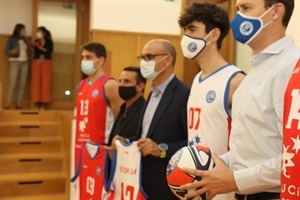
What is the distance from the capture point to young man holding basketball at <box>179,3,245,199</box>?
183 centimetres

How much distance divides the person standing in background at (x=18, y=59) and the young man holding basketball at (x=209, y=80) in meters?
6.33

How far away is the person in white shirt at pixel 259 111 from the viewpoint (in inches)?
52.6

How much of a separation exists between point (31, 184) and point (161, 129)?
141 inches

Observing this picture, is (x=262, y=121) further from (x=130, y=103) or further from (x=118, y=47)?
(x=118, y=47)

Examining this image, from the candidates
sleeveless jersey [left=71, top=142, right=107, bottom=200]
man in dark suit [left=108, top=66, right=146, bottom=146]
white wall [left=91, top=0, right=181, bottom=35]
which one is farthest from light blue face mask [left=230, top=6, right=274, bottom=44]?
white wall [left=91, top=0, right=181, bottom=35]

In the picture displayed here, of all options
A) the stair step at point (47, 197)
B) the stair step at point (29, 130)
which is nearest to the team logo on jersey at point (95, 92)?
the stair step at point (47, 197)

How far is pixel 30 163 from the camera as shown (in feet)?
18.7

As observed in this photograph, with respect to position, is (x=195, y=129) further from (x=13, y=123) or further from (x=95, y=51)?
(x=13, y=123)

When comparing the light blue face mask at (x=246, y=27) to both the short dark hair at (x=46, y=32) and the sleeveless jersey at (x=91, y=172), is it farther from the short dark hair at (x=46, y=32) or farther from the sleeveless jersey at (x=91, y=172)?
the short dark hair at (x=46, y=32)

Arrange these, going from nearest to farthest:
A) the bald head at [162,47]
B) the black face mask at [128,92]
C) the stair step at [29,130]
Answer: the bald head at [162,47] < the black face mask at [128,92] < the stair step at [29,130]

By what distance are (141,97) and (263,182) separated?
5.71ft

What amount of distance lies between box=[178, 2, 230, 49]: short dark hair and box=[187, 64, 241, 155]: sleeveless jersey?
23 centimetres

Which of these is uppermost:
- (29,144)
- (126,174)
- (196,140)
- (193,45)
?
(193,45)

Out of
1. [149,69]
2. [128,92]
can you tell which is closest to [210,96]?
[149,69]
